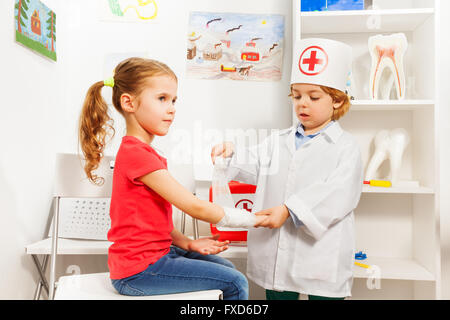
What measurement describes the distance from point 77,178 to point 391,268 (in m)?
0.74

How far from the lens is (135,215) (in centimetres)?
59

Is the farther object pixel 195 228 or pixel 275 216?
pixel 195 228

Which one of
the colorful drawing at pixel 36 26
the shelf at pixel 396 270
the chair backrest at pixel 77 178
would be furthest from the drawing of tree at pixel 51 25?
the shelf at pixel 396 270

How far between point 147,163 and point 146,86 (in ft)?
0.41

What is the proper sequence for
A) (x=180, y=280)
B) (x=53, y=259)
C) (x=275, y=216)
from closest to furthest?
(x=180, y=280), (x=275, y=216), (x=53, y=259)

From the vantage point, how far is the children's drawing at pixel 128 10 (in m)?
0.83

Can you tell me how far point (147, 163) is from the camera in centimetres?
58

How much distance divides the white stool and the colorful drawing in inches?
19.7

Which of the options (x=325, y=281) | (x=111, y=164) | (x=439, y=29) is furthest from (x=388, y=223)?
(x=111, y=164)

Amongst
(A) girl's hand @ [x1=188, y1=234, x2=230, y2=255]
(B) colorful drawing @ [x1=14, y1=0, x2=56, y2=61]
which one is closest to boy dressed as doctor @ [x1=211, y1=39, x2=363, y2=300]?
(A) girl's hand @ [x1=188, y1=234, x2=230, y2=255]

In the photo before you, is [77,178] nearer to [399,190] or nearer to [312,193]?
[312,193]

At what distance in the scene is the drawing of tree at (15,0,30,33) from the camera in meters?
0.79

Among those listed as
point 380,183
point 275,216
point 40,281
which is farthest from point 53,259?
point 380,183

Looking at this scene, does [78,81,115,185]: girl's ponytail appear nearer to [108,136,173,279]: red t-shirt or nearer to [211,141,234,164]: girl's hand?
[108,136,173,279]: red t-shirt
